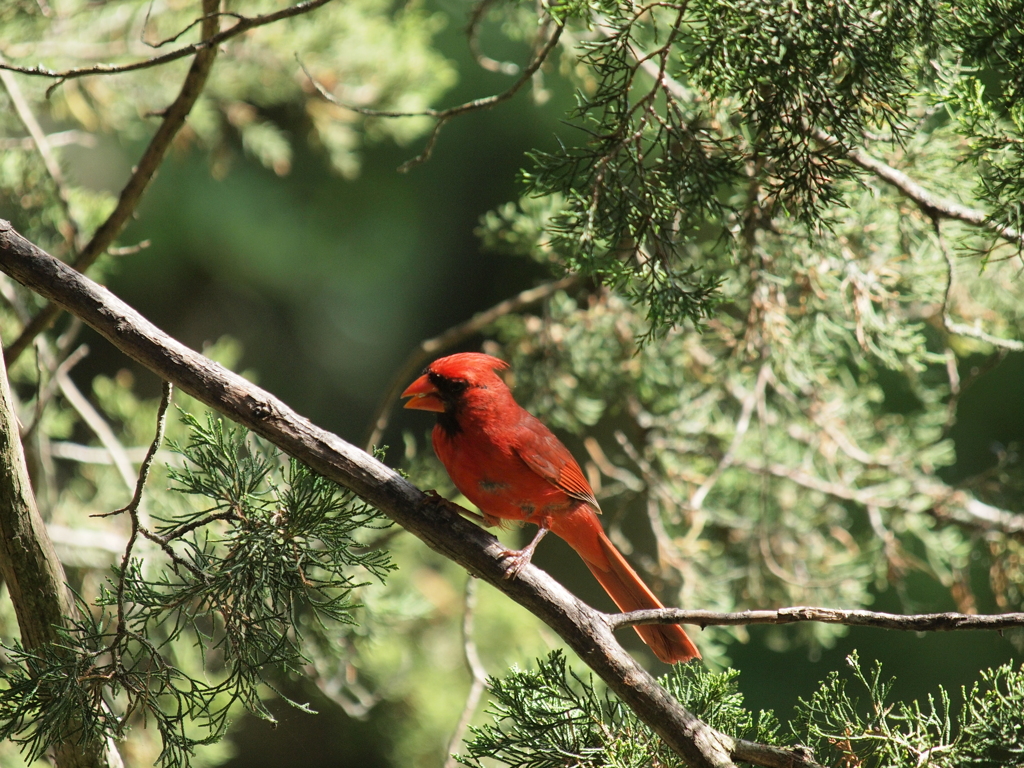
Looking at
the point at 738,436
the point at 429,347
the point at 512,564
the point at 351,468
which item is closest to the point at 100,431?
the point at 429,347

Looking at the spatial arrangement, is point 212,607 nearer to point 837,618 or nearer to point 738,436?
point 837,618

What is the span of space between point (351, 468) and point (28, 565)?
1.76ft

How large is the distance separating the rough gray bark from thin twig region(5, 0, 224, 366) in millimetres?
485

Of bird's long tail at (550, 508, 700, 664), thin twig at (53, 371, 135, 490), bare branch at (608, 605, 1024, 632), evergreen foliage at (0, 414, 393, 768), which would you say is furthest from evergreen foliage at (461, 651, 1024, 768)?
thin twig at (53, 371, 135, 490)

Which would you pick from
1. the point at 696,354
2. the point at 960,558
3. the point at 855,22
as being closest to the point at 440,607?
the point at 696,354

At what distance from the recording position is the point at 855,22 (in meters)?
1.37

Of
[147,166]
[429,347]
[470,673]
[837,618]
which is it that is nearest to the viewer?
[837,618]

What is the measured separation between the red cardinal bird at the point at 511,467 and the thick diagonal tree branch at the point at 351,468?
524 millimetres

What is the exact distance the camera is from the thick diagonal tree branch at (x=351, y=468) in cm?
130

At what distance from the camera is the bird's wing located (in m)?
1.97

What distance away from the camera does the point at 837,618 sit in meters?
1.28

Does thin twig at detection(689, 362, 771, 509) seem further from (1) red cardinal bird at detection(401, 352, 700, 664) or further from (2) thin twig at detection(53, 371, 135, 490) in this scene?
(2) thin twig at detection(53, 371, 135, 490)

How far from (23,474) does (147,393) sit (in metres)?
5.19

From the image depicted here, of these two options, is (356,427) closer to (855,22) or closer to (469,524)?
(469,524)
